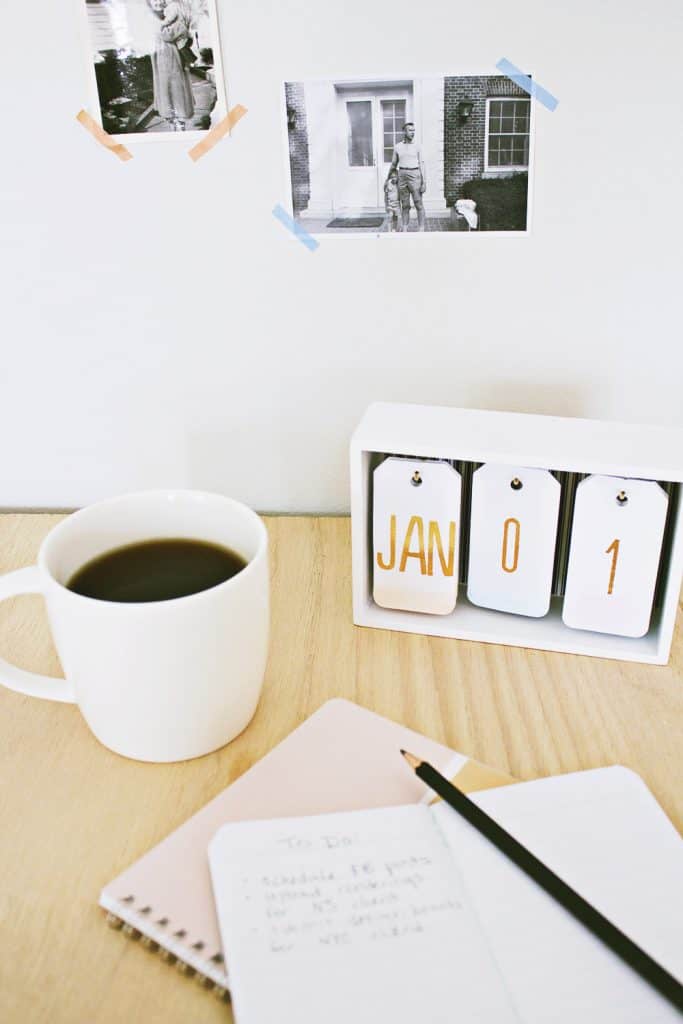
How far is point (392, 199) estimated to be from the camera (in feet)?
2.34

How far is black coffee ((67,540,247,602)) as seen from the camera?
0.52 m

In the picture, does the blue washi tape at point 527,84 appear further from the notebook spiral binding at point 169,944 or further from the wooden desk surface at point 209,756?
the notebook spiral binding at point 169,944

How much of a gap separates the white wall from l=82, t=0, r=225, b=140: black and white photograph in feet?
0.05

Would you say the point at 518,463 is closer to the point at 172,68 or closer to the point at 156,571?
the point at 156,571

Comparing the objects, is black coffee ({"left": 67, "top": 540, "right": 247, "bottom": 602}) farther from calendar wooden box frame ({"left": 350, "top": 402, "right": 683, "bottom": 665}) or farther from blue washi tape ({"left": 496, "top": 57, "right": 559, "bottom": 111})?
blue washi tape ({"left": 496, "top": 57, "right": 559, "bottom": 111})

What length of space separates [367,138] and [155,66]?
0.18 meters

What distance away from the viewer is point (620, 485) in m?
0.58

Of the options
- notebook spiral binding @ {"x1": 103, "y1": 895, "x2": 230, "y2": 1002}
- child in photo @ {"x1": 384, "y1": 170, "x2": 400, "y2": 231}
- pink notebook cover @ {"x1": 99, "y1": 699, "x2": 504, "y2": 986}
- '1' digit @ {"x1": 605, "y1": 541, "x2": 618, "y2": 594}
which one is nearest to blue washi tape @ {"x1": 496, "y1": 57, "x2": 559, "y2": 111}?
child in photo @ {"x1": 384, "y1": 170, "x2": 400, "y2": 231}

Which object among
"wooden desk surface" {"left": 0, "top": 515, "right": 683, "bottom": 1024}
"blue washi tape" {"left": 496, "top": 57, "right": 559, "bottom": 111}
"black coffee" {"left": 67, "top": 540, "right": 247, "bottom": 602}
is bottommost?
"wooden desk surface" {"left": 0, "top": 515, "right": 683, "bottom": 1024}

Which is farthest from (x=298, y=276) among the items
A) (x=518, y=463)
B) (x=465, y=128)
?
(x=518, y=463)

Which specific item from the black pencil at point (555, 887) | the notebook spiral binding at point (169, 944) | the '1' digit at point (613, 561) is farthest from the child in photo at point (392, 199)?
the notebook spiral binding at point (169, 944)

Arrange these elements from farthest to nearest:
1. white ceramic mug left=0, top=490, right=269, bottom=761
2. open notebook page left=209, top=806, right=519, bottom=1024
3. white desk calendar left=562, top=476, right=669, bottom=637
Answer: white desk calendar left=562, top=476, right=669, bottom=637, white ceramic mug left=0, top=490, right=269, bottom=761, open notebook page left=209, top=806, right=519, bottom=1024

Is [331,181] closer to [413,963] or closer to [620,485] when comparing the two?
[620,485]

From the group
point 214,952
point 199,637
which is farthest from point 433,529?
point 214,952
